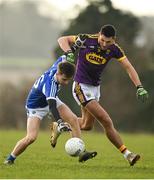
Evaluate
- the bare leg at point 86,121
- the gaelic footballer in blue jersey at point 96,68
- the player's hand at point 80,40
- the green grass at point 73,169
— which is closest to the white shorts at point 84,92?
the gaelic footballer in blue jersey at point 96,68

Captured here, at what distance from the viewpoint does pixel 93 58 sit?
15.0 metres

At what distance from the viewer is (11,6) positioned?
101 metres

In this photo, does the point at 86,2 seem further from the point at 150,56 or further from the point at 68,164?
the point at 68,164

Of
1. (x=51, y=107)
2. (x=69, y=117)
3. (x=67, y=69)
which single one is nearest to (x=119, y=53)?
(x=69, y=117)

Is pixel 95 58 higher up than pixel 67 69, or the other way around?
pixel 67 69

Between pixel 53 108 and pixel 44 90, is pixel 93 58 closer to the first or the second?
pixel 44 90

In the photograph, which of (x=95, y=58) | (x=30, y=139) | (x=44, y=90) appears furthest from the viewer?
(x=95, y=58)

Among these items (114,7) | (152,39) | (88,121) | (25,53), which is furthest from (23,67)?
(88,121)

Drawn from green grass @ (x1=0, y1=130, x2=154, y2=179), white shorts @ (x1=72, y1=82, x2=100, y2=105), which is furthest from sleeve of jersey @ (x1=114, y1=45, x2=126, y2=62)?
green grass @ (x1=0, y1=130, x2=154, y2=179)

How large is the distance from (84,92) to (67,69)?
1842mm

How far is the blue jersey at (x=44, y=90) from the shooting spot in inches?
531

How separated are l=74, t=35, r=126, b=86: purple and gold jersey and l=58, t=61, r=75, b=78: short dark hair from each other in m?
1.62

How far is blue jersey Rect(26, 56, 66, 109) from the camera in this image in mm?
13477

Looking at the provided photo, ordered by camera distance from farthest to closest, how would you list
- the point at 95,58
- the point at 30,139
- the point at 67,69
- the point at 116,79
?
the point at 116,79
the point at 95,58
the point at 30,139
the point at 67,69
